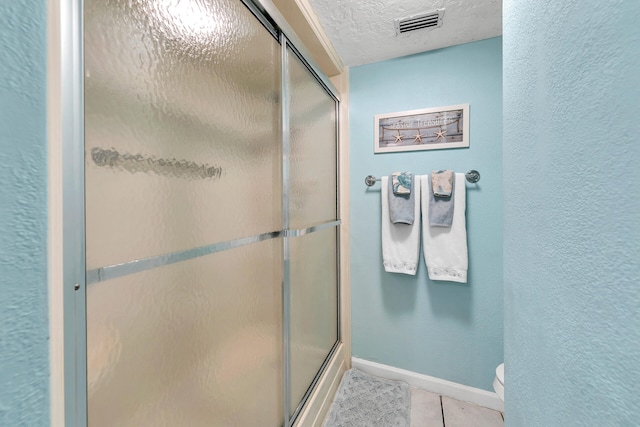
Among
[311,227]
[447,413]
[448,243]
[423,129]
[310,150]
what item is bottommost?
[447,413]

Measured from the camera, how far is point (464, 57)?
152 cm

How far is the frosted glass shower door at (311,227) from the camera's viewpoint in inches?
46.8

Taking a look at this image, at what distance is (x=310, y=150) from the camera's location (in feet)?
4.56

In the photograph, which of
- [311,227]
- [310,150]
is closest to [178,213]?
[311,227]

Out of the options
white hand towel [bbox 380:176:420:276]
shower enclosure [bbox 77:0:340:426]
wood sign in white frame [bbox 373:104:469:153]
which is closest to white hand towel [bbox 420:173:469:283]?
white hand towel [bbox 380:176:420:276]

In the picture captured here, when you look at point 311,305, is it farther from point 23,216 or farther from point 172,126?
point 23,216

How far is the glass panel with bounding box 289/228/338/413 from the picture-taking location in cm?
119

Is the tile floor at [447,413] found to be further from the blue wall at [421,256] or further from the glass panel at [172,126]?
the glass panel at [172,126]

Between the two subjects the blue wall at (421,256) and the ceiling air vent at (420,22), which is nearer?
the ceiling air vent at (420,22)

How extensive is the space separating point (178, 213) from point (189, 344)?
342mm

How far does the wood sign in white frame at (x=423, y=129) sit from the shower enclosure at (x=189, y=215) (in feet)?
2.43

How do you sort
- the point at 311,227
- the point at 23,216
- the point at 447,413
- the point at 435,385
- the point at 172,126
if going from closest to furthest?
the point at 23,216 → the point at 172,126 → the point at 311,227 → the point at 447,413 → the point at 435,385

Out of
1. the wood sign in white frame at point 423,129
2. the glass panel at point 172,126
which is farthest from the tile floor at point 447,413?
the wood sign in white frame at point 423,129

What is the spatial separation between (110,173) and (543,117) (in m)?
0.83
